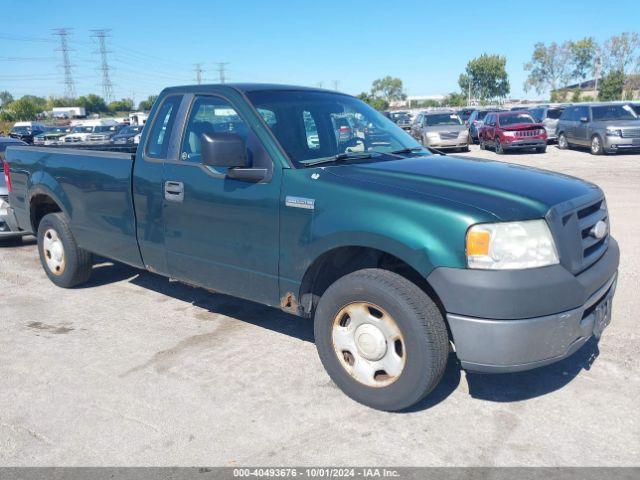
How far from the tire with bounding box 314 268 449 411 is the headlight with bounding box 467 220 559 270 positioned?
0.41 m

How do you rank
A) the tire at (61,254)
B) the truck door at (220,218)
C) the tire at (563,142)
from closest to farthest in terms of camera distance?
the truck door at (220,218) → the tire at (61,254) → the tire at (563,142)

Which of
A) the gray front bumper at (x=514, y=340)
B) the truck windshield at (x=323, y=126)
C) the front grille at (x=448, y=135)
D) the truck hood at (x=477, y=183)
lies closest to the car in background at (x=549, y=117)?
the front grille at (x=448, y=135)

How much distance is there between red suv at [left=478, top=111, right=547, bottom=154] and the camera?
21094mm

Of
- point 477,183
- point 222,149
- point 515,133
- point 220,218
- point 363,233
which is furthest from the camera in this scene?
point 515,133

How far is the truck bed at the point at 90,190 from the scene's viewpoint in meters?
4.98

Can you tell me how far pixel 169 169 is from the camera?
452cm

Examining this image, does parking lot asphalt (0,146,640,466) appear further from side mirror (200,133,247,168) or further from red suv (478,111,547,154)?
red suv (478,111,547,154)

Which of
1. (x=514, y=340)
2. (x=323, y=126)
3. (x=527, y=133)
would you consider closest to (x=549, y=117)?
(x=527, y=133)

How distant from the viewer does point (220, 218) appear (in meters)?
4.14

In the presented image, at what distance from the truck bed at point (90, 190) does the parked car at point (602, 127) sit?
59.9 feet

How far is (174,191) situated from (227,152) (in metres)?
0.87

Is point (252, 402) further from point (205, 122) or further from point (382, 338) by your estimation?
point (205, 122)

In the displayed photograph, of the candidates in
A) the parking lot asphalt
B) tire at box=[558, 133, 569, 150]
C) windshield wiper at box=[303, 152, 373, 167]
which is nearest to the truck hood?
windshield wiper at box=[303, 152, 373, 167]

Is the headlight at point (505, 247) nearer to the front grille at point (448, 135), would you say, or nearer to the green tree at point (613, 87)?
the front grille at point (448, 135)
